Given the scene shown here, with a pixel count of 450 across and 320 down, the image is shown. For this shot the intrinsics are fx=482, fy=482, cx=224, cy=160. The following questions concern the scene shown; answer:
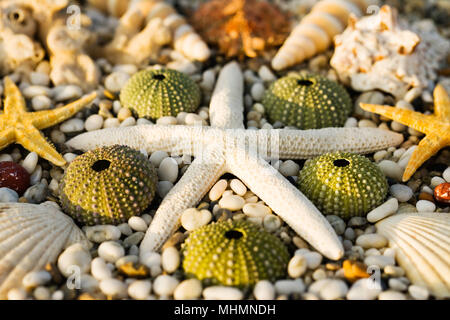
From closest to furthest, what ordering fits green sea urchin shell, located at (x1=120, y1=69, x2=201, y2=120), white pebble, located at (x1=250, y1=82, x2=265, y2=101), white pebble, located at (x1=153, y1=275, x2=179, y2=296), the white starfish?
white pebble, located at (x1=153, y1=275, x2=179, y2=296)
the white starfish
green sea urchin shell, located at (x1=120, y1=69, x2=201, y2=120)
white pebble, located at (x1=250, y1=82, x2=265, y2=101)

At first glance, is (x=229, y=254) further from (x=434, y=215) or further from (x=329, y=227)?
(x=434, y=215)

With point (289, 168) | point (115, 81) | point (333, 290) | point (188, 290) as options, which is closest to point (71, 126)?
point (115, 81)

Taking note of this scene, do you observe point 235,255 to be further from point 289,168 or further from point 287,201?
point 289,168

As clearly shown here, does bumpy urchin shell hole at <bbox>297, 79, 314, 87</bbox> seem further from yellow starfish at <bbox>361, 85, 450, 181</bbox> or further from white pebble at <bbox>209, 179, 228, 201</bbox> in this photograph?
white pebble at <bbox>209, 179, 228, 201</bbox>

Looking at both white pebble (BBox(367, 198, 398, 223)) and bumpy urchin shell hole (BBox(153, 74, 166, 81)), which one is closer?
white pebble (BBox(367, 198, 398, 223))

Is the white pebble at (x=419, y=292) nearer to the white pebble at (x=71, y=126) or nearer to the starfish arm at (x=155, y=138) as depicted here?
the starfish arm at (x=155, y=138)

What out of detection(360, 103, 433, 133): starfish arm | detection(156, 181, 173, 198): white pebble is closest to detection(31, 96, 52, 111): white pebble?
detection(156, 181, 173, 198): white pebble
